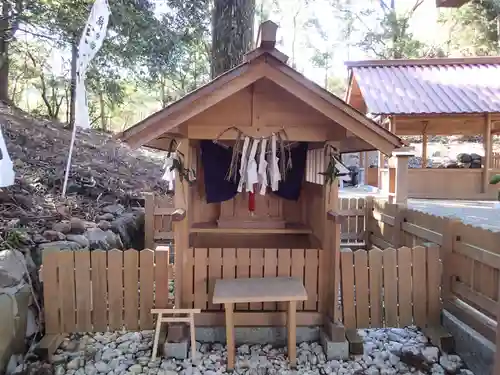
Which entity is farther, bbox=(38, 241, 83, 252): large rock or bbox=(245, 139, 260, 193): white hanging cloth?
bbox=(38, 241, 83, 252): large rock

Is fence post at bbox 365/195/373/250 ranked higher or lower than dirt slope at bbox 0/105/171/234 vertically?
lower

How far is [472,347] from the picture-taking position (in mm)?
3895

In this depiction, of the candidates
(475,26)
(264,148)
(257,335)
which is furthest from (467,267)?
(475,26)

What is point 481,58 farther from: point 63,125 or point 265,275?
point 63,125

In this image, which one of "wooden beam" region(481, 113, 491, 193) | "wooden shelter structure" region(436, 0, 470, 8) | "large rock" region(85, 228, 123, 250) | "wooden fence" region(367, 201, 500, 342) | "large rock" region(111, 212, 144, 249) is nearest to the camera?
"wooden shelter structure" region(436, 0, 470, 8)

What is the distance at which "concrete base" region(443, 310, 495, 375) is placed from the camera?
3.64 m

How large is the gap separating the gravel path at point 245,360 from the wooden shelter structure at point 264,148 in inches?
16.4

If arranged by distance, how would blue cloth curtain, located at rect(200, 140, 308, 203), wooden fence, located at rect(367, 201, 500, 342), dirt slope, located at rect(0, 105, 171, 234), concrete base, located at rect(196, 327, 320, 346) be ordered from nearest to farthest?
wooden fence, located at rect(367, 201, 500, 342), concrete base, located at rect(196, 327, 320, 346), blue cloth curtain, located at rect(200, 140, 308, 203), dirt slope, located at rect(0, 105, 171, 234)

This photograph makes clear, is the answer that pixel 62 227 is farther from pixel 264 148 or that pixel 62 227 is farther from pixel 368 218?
pixel 368 218

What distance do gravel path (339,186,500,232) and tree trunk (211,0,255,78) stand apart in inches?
174

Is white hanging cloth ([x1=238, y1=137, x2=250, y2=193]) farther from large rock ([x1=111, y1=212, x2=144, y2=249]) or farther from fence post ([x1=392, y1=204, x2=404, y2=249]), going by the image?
fence post ([x1=392, y1=204, x2=404, y2=249])

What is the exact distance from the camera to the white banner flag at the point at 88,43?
18.9ft

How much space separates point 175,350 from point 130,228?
3116 mm

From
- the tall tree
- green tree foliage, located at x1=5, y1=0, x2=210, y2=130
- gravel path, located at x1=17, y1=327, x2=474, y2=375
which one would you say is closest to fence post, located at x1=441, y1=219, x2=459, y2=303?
gravel path, located at x1=17, y1=327, x2=474, y2=375
